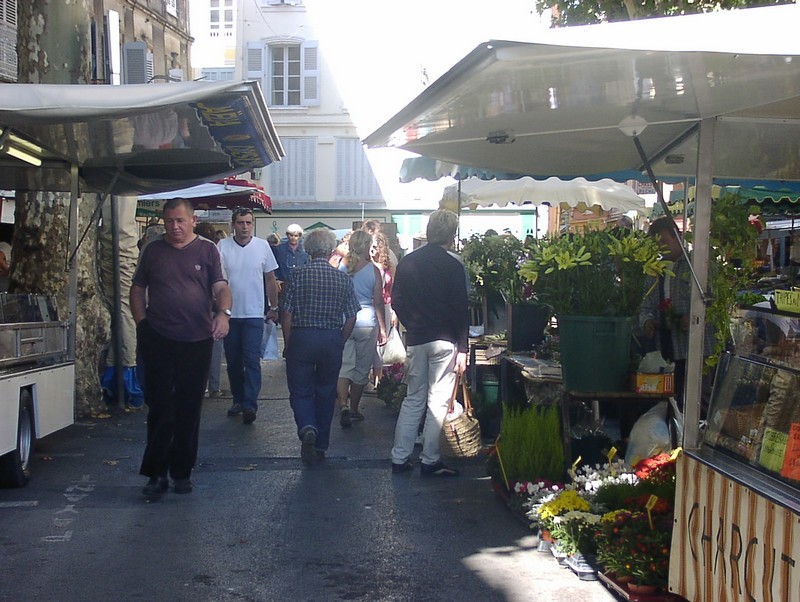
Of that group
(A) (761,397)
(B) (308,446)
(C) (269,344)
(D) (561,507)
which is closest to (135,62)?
(C) (269,344)

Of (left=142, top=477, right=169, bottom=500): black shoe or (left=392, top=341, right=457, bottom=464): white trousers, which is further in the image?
(left=392, top=341, right=457, bottom=464): white trousers

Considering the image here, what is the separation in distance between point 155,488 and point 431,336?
6.65 feet

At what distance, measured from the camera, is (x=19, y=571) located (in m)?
4.97

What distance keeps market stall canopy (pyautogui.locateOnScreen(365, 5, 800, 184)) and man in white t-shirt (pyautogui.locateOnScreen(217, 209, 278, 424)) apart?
10.00ft

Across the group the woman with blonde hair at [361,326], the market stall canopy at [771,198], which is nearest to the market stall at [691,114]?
the woman with blonde hair at [361,326]

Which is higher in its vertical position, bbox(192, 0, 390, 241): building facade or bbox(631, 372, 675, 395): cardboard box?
bbox(192, 0, 390, 241): building facade

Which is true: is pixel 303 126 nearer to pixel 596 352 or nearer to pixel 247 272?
pixel 247 272

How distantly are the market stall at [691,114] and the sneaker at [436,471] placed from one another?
2304 millimetres

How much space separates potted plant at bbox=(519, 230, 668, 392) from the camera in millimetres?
5777

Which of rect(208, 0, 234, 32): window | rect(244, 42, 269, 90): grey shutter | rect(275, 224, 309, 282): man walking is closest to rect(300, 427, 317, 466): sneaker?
rect(275, 224, 309, 282): man walking

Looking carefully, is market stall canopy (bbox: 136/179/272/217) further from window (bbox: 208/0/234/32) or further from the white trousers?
window (bbox: 208/0/234/32)

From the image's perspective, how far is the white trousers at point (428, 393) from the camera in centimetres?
687

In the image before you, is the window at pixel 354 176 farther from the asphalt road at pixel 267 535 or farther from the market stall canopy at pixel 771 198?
the asphalt road at pixel 267 535

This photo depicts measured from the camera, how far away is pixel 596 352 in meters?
5.80
